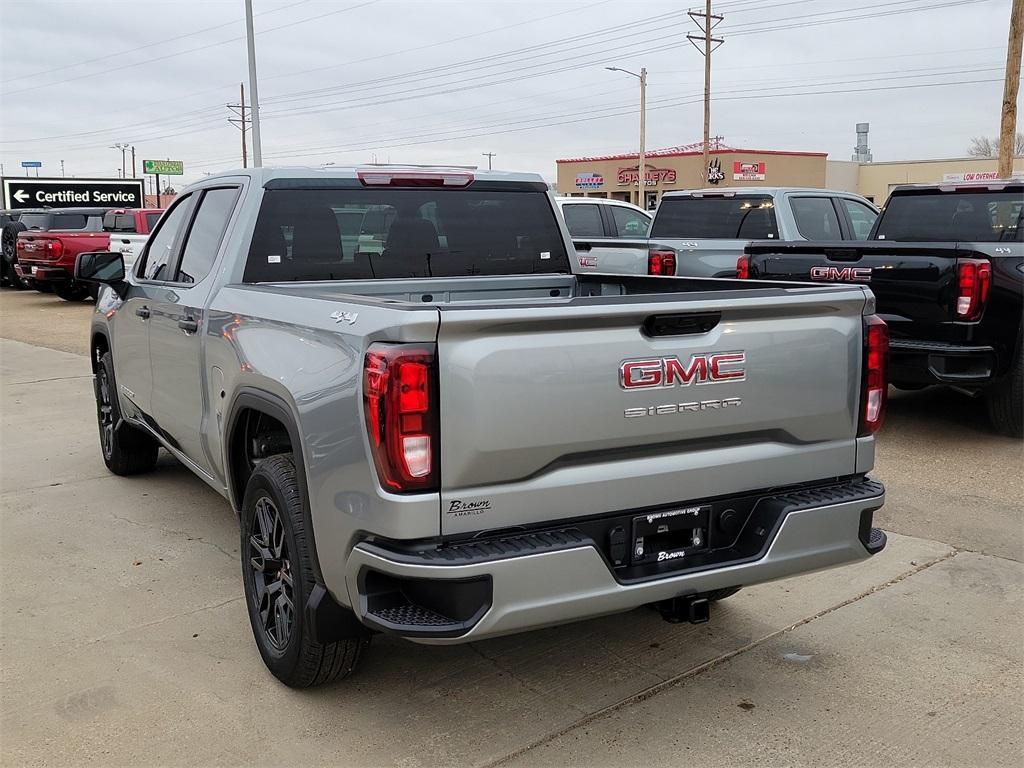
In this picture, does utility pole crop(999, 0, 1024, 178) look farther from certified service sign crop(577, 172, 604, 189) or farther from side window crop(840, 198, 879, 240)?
certified service sign crop(577, 172, 604, 189)

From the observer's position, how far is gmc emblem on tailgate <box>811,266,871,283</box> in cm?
747

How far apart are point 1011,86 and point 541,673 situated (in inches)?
662

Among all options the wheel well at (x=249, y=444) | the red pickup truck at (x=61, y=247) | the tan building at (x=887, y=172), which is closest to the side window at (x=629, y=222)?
the red pickup truck at (x=61, y=247)

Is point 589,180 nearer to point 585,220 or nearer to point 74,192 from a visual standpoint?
point 74,192

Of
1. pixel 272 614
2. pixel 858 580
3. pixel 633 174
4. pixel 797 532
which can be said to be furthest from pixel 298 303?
pixel 633 174

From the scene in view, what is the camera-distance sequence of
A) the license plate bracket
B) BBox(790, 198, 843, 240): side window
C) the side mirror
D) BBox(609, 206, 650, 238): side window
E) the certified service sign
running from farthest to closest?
the certified service sign < BBox(609, 206, 650, 238): side window < BBox(790, 198, 843, 240): side window < the side mirror < the license plate bracket

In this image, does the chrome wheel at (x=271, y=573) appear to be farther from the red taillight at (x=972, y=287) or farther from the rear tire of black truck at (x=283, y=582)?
the red taillight at (x=972, y=287)

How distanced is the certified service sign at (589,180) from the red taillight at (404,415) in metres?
59.3

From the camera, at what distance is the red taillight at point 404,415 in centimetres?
282

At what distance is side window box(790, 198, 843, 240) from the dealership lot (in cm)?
586

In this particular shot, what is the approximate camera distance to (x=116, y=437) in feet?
21.1

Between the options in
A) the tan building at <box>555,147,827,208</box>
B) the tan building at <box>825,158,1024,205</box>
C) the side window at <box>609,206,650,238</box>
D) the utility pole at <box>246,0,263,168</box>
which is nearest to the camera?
the side window at <box>609,206,650,238</box>

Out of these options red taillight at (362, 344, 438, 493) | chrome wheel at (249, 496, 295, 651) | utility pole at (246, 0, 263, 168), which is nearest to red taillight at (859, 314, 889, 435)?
red taillight at (362, 344, 438, 493)

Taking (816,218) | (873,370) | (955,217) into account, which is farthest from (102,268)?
(816,218)
